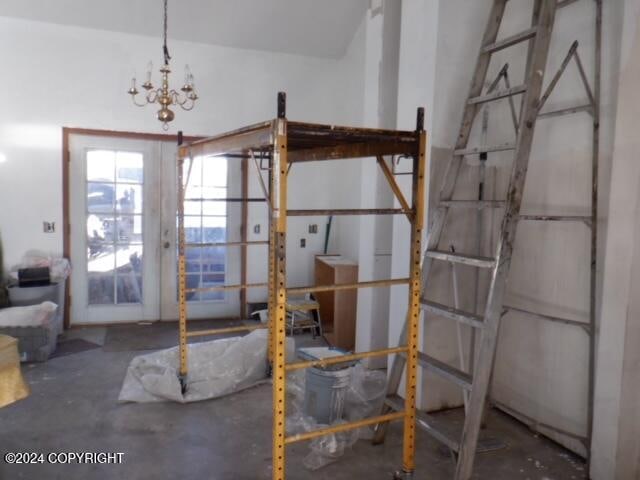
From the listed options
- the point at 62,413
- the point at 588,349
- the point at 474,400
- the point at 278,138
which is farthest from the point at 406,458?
the point at 62,413

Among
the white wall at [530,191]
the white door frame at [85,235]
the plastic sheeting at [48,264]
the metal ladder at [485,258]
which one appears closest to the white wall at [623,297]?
the white wall at [530,191]

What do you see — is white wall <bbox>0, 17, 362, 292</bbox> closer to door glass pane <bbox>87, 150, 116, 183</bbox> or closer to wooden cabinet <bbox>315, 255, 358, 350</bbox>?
door glass pane <bbox>87, 150, 116, 183</bbox>

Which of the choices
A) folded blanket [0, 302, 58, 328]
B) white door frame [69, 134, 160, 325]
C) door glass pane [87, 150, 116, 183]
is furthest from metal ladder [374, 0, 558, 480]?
door glass pane [87, 150, 116, 183]

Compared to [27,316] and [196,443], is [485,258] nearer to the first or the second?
[196,443]

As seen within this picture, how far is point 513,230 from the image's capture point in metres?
2.26

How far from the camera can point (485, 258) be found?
230 centimetres

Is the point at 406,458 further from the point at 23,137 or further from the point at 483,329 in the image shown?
the point at 23,137

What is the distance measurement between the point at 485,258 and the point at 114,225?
161 inches

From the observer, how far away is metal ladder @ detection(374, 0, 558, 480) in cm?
218

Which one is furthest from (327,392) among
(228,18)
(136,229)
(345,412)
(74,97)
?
(74,97)

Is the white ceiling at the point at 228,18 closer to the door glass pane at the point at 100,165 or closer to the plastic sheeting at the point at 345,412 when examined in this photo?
the door glass pane at the point at 100,165

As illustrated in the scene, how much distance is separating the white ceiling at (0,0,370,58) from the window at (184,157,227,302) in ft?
4.33

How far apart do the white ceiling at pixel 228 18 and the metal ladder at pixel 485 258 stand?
2.75 meters

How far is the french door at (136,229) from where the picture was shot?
5023 millimetres
